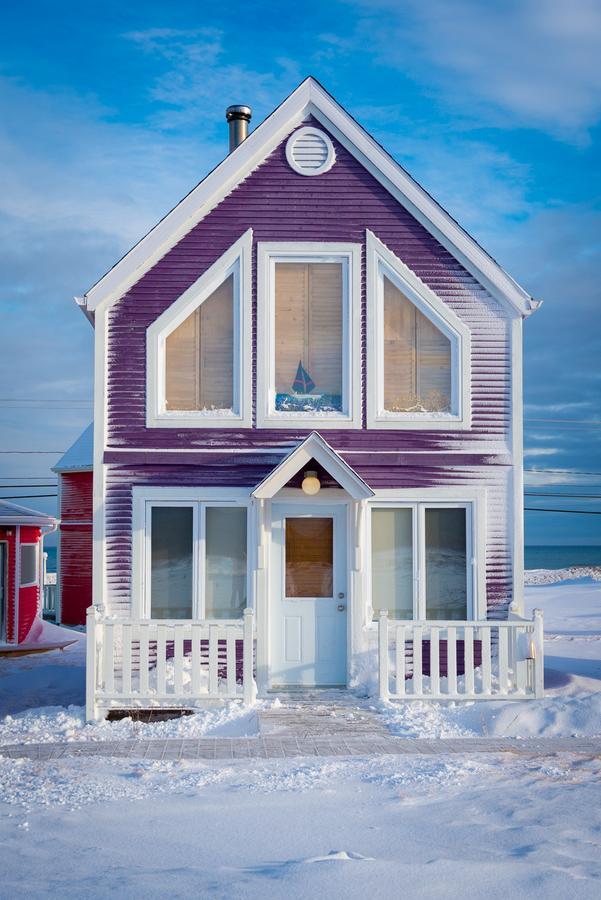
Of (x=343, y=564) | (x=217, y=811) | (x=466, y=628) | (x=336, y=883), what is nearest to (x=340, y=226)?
(x=343, y=564)

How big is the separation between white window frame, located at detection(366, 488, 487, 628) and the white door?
1.44ft

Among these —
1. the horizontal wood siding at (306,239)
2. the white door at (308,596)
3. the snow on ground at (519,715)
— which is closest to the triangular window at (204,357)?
the horizontal wood siding at (306,239)

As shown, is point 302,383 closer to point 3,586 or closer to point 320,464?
point 320,464

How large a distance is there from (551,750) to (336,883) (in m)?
4.15

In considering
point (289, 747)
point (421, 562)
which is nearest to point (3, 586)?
point (421, 562)

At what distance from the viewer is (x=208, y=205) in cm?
→ 1228

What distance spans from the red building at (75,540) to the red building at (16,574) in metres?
4.22

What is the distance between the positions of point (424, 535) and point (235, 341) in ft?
11.6

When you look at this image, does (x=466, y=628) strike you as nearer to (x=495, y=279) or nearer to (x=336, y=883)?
(x=495, y=279)

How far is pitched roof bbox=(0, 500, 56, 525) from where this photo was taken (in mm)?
20828

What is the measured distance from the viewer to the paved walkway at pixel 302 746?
28.9 feet

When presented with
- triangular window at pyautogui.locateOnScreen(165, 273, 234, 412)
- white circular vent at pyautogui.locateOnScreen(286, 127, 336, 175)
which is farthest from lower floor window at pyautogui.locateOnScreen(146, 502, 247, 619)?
white circular vent at pyautogui.locateOnScreen(286, 127, 336, 175)

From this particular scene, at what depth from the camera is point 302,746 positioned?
Result: 912 centimetres

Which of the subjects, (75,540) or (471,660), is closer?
(471,660)
